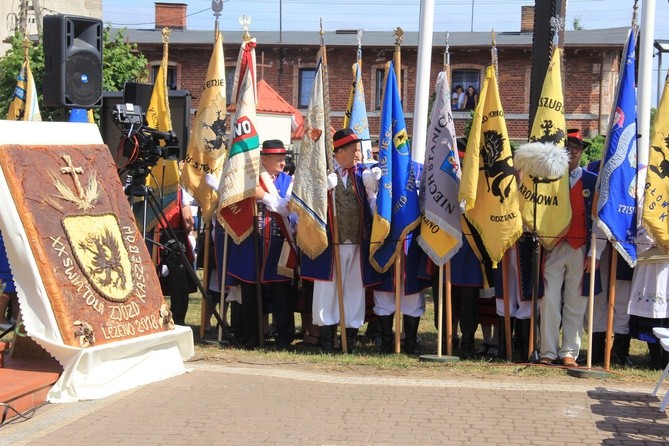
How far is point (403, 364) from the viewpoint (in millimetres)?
9602

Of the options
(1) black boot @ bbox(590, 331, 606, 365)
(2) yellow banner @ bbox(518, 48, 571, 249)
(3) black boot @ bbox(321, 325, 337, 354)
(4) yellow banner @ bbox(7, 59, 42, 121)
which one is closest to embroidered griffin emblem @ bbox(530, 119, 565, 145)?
(2) yellow banner @ bbox(518, 48, 571, 249)

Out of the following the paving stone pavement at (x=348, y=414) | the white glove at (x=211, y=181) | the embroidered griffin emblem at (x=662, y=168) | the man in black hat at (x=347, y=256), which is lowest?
the paving stone pavement at (x=348, y=414)

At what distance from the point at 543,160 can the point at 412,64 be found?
29460mm

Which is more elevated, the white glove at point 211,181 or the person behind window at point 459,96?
the person behind window at point 459,96

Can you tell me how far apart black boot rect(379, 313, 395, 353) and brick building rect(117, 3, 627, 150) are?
87.5 ft

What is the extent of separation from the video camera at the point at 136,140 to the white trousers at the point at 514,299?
3.58 m

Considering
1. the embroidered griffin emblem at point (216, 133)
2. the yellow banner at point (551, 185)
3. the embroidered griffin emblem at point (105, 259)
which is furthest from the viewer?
the embroidered griffin emblem at point (216, 133)

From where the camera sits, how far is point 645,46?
44.3 ft

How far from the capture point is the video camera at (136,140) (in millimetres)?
10000

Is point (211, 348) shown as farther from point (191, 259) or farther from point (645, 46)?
point (645, 46)

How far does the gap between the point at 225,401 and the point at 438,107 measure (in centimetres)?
380

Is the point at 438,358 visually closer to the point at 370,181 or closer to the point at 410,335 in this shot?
the point at 410,335

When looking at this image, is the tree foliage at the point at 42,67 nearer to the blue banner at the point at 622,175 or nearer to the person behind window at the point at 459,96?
the blue banner at the point at 622,175

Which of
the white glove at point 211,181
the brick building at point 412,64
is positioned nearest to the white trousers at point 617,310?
the white glove at point 211,181
